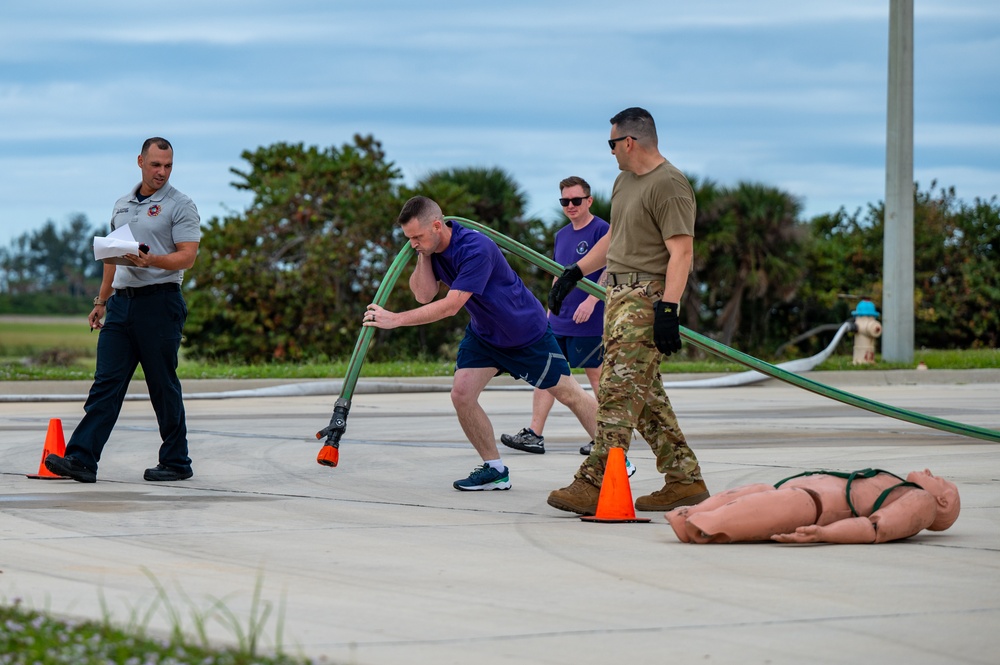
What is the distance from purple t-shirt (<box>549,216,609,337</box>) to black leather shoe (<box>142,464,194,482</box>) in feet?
10.6

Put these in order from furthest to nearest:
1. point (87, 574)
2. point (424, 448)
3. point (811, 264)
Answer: point (811, 264) < point (424, 448) < point (87, 574)

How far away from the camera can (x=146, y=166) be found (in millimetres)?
8586

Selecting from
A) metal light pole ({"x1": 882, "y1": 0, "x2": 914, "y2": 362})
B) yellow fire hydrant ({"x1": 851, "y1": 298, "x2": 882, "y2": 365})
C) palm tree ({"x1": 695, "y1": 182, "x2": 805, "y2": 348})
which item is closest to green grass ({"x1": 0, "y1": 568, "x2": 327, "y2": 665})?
metal light pole ({"x1": 882, "y1": 0, "x2": 914, "y2": 362})

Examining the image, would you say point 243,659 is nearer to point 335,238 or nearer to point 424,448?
point 424,448

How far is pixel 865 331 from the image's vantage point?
21.0 m

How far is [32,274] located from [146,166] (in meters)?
101

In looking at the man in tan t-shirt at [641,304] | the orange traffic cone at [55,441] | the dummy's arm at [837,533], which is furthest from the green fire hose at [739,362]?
the orange traffic cone at [55,441]

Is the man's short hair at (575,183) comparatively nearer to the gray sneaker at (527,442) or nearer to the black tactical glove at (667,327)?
the gray sneaker at (527,442)

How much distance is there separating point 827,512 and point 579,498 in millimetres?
1371

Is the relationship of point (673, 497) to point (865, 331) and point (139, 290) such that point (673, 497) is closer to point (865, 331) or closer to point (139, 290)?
point (139, 290)

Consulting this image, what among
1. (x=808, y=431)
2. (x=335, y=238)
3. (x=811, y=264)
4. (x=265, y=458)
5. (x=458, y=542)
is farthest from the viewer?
(x=811, y=264)

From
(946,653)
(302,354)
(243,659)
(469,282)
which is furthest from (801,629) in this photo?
(302,354)

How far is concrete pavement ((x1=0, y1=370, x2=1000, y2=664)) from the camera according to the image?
4.28m

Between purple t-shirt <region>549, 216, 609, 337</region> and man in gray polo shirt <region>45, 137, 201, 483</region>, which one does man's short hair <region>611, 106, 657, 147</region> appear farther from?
purple t-shirt <region>549, 216, 609, 337</region>
